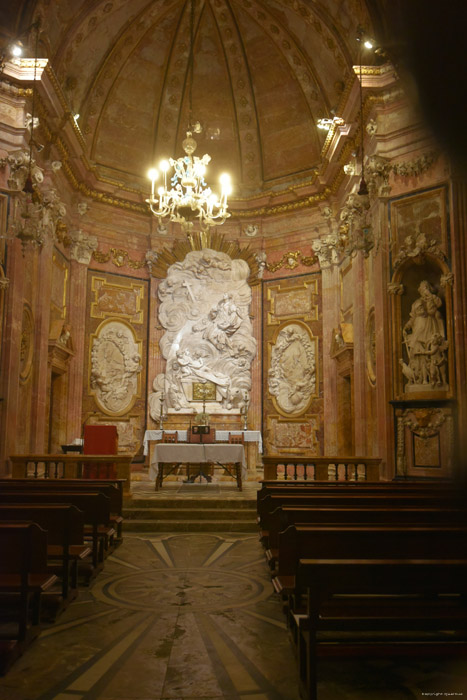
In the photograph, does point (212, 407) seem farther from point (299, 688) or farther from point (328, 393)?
point (299, 688)

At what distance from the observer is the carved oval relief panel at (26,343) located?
10.9 meters

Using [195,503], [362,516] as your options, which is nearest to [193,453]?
[195,503]

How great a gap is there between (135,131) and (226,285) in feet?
16.0

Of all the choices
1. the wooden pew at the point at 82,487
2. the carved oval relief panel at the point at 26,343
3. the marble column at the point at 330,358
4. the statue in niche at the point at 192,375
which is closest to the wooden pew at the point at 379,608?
the wooden pew at the point at 82,487

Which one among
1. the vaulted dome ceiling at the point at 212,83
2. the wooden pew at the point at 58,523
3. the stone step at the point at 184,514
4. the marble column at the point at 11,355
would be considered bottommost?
the stone step at the point at 184,514

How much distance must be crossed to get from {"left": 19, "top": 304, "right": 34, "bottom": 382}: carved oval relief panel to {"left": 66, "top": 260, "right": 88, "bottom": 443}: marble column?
2.94 m

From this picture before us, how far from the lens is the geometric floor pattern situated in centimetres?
315

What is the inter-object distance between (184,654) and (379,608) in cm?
127

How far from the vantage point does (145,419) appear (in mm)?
15352

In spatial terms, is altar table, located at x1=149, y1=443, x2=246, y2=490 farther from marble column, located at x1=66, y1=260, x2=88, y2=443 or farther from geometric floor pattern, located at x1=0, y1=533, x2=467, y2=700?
geometric floor pattern, located at x1=0, y1=533, x2=467, y2=700

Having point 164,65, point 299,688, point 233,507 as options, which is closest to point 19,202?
point 233,507

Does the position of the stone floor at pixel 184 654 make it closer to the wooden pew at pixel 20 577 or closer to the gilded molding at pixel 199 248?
the wooden pew at pixel 20 577

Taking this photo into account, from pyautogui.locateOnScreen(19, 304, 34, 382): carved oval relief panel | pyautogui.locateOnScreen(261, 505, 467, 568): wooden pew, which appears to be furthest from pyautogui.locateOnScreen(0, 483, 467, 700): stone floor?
pyautogui.locateOnScreen(19, 304, 34, 382): carved oval relief panel

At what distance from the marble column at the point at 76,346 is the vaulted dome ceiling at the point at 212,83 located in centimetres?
291
